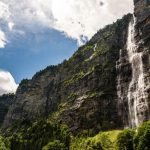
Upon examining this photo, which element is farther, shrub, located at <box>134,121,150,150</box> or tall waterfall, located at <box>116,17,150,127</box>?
tall waterfall, located at <box>116,17,150,127</box>

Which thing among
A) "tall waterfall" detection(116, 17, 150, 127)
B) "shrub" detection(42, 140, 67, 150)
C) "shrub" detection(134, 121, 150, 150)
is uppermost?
"tall waterfall" detection(116, 17, 150, 127)

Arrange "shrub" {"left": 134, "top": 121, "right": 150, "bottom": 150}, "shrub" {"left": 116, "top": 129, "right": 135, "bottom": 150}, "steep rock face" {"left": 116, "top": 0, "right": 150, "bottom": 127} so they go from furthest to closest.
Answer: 1. "steep rock face" {"left": 116, "top": 0, "right": 150, "bottom": 127}
2. "shrub" {"left": 116, "top": 129, "right": 135, "bottom": 150}
3. "shrub" {"left": 134, "top": 121, "right": 150, "bottom": 150}

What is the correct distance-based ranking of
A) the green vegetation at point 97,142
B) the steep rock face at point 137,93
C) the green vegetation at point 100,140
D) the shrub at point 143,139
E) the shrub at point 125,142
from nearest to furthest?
the shrub at point 143,139 < the green vegetation at point 100,140 < the shrub at point 125,142 < the green vegetation at point 97,142 < the steep rock face at point 137,93

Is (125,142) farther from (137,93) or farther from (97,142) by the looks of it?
(137,93)

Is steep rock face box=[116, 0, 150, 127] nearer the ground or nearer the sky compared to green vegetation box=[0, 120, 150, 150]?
nearer the sky

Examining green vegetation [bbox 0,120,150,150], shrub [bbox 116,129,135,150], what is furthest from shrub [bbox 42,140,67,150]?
shrub [bbox 116,129,135,150]

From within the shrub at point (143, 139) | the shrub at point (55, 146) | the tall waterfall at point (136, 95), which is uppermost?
the tall waterfall at point (136, 95)

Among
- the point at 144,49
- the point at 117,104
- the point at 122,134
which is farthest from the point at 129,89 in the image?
the point at 122,134

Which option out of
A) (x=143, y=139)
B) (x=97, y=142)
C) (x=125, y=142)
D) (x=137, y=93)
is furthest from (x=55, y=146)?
(x=143, y=139)

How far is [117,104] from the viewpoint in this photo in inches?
7702

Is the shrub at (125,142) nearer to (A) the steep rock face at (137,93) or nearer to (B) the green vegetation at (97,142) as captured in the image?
(B) the green vegetation at (97,142)

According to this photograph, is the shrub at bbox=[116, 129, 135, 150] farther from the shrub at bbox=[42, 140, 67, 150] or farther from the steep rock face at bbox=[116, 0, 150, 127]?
the shrub at bbox=[42, 140, 67, 150]

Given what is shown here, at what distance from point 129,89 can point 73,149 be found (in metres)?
43.2

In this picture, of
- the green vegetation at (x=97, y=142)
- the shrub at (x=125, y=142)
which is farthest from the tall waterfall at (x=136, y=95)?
the shrub at (x=125, y=142)
